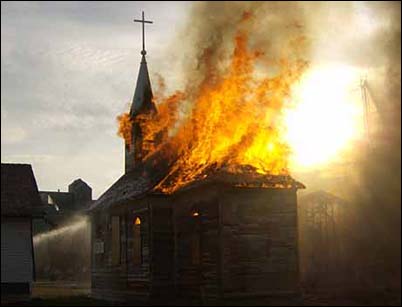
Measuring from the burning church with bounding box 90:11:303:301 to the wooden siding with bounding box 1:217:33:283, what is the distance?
4.73 meters

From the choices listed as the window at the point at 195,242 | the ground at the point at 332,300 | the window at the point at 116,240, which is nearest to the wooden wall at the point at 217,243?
the window at the point at 195,242

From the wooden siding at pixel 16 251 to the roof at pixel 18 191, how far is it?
524 mm

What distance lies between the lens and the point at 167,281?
99.2 ft

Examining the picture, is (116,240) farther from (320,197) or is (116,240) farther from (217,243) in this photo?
(320,197)

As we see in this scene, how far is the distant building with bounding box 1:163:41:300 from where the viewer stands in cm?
3241

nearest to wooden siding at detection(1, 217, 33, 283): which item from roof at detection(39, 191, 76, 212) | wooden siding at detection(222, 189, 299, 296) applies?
wooden siding at detection(222, 189, 299, 296)

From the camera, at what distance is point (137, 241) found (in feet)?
106

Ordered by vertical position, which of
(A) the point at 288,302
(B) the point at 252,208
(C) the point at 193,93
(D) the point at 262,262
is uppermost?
(C) the point at 193,93

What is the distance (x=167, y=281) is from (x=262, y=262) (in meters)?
5.74

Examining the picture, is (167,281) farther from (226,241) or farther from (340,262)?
(340,262)

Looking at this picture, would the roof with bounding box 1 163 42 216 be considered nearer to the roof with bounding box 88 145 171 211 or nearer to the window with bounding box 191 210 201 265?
the roof with bounding box 88 145 171 211

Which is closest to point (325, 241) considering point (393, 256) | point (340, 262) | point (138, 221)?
point (340, 262)

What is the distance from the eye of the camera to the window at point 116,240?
3469 centimetres

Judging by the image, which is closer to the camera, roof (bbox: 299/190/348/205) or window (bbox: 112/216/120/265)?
window (bbox: 112/216/120/265)
